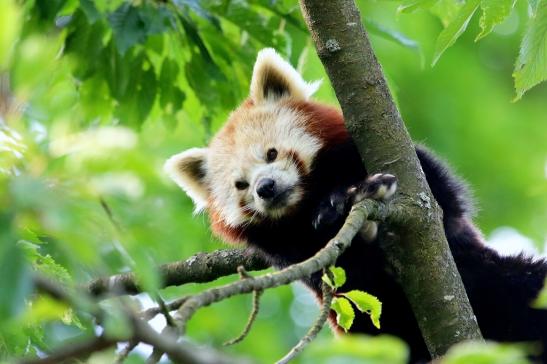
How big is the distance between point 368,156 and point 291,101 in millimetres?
1773


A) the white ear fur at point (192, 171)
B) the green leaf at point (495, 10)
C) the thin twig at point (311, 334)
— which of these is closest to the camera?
the thin twig at point (311, 334)

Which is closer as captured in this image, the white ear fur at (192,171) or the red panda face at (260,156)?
the red panda face at (260,156)

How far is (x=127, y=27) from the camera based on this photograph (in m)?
5.31

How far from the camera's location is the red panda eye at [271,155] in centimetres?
559

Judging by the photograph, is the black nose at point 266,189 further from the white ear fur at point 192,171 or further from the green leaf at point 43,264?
the green leaf at point 43,264

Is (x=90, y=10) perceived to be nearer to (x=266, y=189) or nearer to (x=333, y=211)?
(x=266, y=189)

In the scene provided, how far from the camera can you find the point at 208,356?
183 cm

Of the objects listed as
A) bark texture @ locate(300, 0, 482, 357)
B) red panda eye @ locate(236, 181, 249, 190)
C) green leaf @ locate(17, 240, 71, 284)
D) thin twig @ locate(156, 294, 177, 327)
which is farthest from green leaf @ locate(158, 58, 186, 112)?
Answer: thin twig @ locate(156, 294, 177, 327)

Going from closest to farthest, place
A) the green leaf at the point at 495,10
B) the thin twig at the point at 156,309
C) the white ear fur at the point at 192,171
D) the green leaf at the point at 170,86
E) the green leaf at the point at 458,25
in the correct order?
the thin twig at the point at 156,309, the green leaf at the point at 495,10, the green leaf at the point at 458,25, the green leaf at the point at 170,86, the white ear fur at the point at 192,171

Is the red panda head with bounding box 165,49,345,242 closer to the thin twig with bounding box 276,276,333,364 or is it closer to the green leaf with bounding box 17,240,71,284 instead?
the green leaf with bounding box 17,240,71,284

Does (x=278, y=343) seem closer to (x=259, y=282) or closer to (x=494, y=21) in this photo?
(x=494, y=21)

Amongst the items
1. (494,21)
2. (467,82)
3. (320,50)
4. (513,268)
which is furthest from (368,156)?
(467,82)

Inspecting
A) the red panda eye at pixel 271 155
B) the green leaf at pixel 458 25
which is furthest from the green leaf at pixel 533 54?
the red panda eye at pixel 271 155

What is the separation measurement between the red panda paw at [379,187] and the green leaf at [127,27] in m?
1.92
